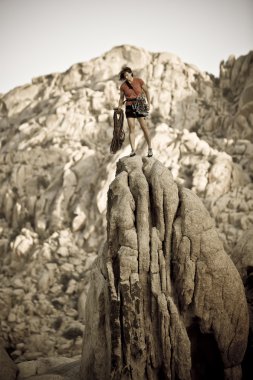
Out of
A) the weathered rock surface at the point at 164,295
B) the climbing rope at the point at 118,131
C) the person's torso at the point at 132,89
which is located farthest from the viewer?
the climbing rope at the point at 118,131

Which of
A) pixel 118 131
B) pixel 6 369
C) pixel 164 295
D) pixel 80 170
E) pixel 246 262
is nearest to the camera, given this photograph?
pixel 164 295

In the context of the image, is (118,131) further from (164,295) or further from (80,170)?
(80,170)

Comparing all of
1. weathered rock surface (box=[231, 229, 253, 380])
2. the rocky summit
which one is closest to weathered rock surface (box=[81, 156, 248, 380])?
the rocky summit

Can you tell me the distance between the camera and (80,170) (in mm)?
30156

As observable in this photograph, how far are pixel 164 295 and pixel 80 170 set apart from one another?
890 inches

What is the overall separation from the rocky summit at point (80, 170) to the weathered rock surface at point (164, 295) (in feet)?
3.17

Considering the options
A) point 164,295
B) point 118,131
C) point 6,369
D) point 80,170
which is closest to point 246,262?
point 164,295

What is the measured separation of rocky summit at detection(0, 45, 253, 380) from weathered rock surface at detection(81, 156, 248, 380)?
97cm

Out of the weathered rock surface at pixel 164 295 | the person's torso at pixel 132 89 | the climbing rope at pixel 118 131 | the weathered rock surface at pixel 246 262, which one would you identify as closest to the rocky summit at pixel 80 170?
the weathered rock surface at pixel 246 262

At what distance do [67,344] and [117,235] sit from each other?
14.4 meters

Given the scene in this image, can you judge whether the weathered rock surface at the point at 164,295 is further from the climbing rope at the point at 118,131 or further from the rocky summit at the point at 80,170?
the climbing rope at the point at 118,131

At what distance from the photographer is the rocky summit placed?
22375mm

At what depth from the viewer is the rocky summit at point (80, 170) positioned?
22375mm

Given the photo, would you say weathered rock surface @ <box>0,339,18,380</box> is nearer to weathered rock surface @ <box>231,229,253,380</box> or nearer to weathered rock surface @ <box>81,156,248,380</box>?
weathered rock surface @ <box>81,156,248,380</box>
